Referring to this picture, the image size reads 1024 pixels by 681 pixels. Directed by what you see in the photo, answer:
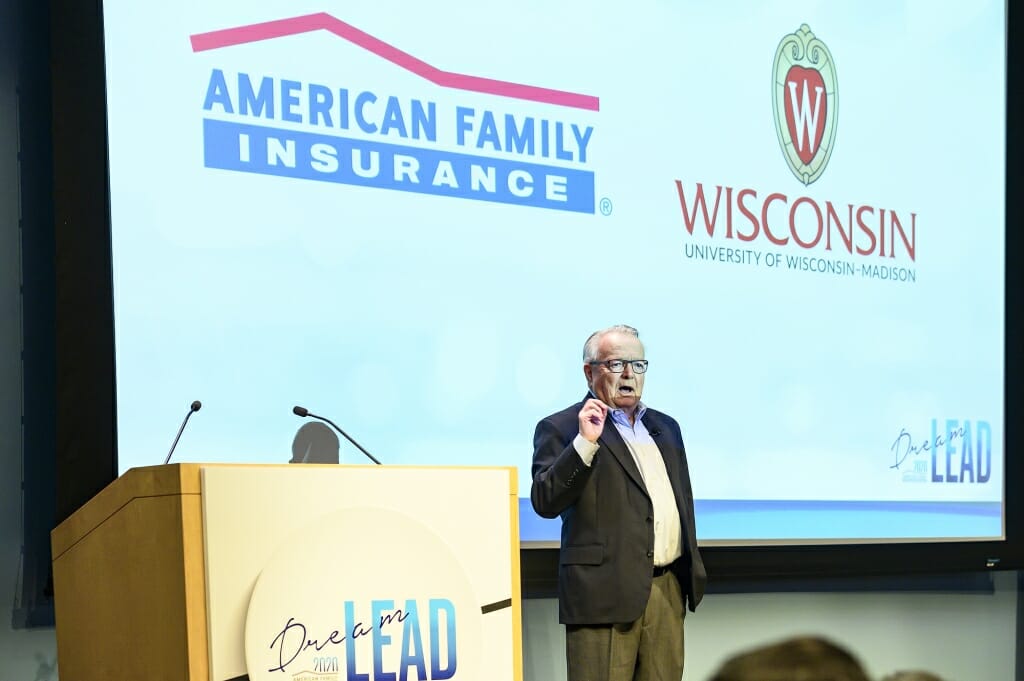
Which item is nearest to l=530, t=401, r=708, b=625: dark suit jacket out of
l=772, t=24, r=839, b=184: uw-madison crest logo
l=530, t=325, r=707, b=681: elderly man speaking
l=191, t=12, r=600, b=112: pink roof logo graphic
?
l=530, t=325, r=707, b=681: elderly man speaking

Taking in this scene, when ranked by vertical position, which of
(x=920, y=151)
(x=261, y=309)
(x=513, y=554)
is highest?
(x=920, y=151)

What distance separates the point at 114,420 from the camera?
2.82 metres

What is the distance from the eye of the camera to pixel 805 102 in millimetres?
4074

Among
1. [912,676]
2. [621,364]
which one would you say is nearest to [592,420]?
[621,364]

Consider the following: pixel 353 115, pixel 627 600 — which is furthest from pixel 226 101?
pixel 627 600

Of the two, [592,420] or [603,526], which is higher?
[592,420]

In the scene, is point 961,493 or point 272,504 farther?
point 961,493

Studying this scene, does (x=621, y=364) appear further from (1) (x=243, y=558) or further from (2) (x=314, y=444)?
(1) (x=243, y=558)

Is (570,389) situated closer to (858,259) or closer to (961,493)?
(858,259)

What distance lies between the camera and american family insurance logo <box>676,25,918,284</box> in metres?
3.83

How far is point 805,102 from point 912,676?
2113mm

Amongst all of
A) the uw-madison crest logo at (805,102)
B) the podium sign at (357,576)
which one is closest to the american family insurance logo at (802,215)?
the uw-madison crest logo at (805,102)

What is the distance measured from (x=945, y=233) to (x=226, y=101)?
2.67m

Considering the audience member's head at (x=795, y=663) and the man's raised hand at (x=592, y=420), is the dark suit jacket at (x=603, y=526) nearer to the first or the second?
the man's raised hand at (x=592, y=420)
